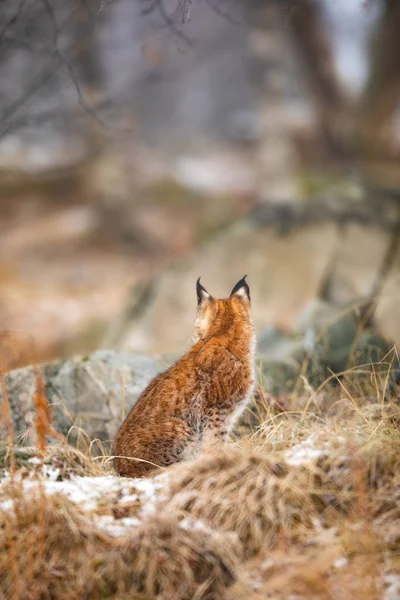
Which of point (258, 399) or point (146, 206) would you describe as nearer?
point (258, 399)

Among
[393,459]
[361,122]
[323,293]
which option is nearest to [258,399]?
[393,459]

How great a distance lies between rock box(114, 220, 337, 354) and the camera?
889 centimetres

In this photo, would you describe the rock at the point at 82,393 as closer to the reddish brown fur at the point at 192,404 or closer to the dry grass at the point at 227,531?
the reddish brown fur at the point at 192,404

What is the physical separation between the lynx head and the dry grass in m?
1.17

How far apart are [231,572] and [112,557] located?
0.52 m

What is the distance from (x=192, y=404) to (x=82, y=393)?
1478 mm

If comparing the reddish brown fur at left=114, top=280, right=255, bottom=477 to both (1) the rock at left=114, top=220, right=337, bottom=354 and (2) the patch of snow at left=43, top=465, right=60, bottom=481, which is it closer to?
(2) the patch of snow at left=43, top=465, right=60, bottom=481

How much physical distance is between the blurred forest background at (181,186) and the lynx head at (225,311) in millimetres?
1165

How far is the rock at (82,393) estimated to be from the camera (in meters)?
5.24

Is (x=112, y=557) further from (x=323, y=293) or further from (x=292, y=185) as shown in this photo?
(x=292, y=185)

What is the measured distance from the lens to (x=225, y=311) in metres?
4.64

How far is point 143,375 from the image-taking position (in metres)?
5.70

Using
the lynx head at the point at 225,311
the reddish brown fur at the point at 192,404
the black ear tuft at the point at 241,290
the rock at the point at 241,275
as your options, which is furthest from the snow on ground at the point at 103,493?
the rock at the point at 241,275

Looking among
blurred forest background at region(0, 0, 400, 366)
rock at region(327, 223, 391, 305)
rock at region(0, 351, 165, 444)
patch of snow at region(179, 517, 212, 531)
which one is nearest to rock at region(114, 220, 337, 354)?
blurred forest background at region(0, 0, 400, 366)
